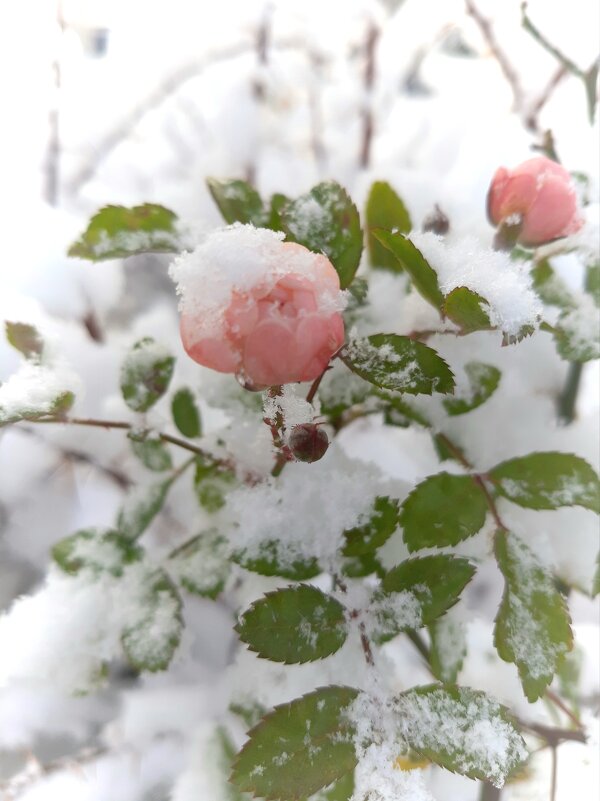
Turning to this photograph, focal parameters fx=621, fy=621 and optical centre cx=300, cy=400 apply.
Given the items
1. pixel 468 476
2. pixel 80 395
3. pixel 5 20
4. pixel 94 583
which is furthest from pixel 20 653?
pixel 5 20

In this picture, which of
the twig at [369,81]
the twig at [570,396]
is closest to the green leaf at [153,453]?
the twig at [570,396]

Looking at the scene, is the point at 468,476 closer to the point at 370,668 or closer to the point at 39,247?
the point at 370,668

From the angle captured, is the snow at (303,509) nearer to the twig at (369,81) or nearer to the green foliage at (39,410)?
the green foliage at (39,410)

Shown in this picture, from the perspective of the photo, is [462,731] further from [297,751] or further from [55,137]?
[55,137]

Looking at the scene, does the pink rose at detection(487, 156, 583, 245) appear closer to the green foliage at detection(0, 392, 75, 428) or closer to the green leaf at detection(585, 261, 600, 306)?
the green leaf at detection(585, 261, 600, 306)

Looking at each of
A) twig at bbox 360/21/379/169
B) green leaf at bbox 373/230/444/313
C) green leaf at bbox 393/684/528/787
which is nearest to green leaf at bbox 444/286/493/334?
green leaf at bbox 373/230/444/313

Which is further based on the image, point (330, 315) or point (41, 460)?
point (41, 460)
